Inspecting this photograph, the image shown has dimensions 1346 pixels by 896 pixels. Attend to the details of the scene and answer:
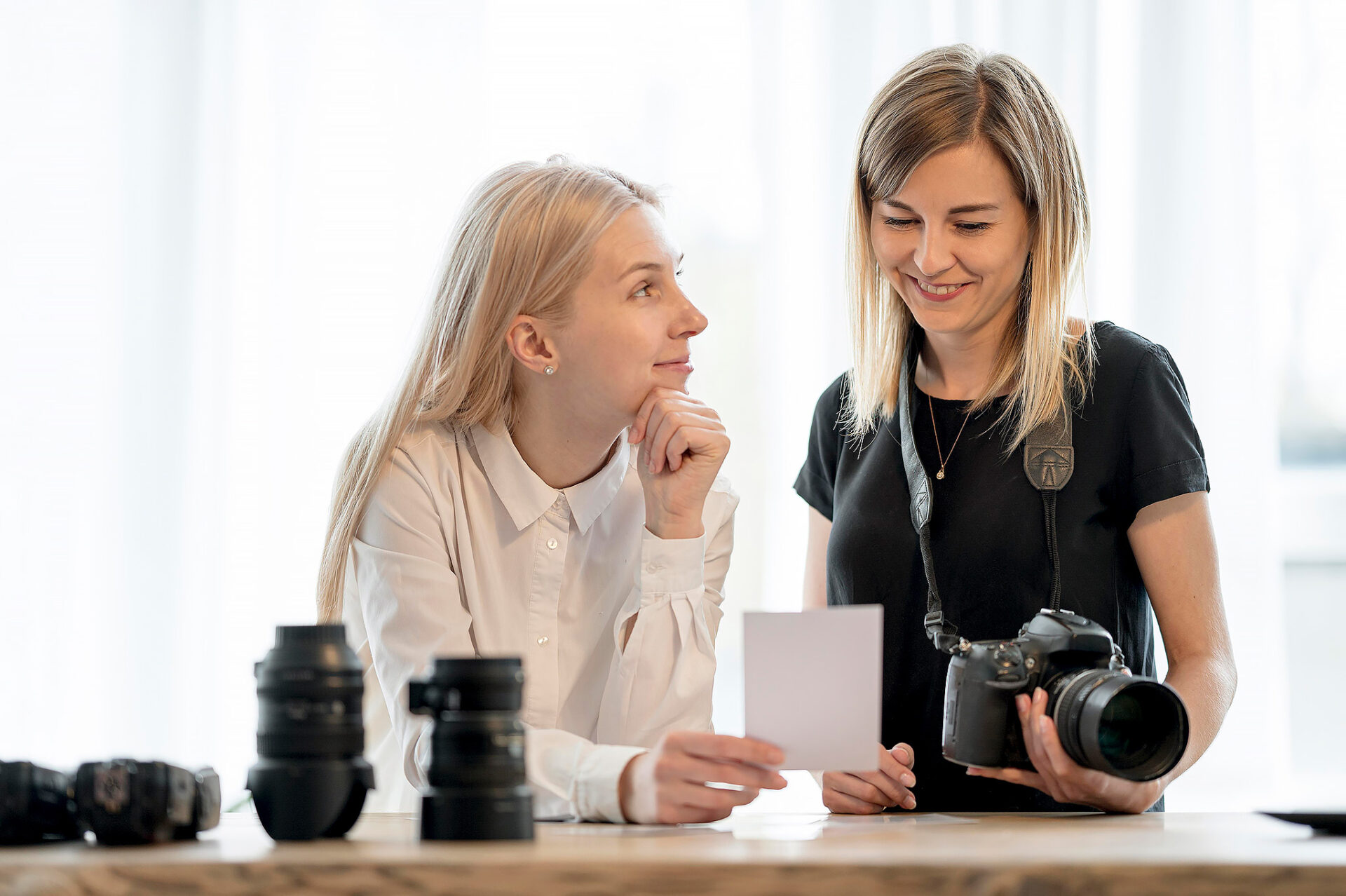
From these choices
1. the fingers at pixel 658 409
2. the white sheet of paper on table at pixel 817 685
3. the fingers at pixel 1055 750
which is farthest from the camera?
the fingers at pixel 658 409

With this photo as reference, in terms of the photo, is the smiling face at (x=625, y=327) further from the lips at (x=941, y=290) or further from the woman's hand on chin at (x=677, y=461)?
the lips at (x=941, y=290)

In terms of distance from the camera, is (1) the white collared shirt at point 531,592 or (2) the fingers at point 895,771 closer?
(2) the fingers at point 895,771

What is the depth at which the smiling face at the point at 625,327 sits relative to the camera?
1419 millimetres

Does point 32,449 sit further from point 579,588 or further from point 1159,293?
point 1159,293

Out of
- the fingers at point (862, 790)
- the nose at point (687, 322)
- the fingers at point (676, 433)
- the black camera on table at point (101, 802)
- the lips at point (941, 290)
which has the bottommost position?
the fingers at point (862, 790)

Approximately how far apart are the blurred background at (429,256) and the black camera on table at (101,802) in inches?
67.6

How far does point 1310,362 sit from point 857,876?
7.29ft

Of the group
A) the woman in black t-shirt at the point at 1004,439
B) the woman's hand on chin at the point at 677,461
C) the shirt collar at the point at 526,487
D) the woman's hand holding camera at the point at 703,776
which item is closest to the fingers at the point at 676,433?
the woman's hand on chin at the point at 677,461

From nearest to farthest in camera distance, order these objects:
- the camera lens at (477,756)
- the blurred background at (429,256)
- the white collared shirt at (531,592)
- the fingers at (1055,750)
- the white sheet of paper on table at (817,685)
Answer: the camera lens at (477,756) < the white sheet of paper on table at (817,685) < the fingers at (1055,750) < the white collared shirt at (531,592) < the blurred background at (429,256)

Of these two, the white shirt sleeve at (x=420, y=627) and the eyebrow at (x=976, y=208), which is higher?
the eyebrow at (x=976, y=208)

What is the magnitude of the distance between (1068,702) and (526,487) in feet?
2.31

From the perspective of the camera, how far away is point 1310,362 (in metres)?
2.48

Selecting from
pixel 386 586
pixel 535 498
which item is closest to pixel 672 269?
pixel 535 498

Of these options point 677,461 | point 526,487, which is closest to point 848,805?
point 677,461
